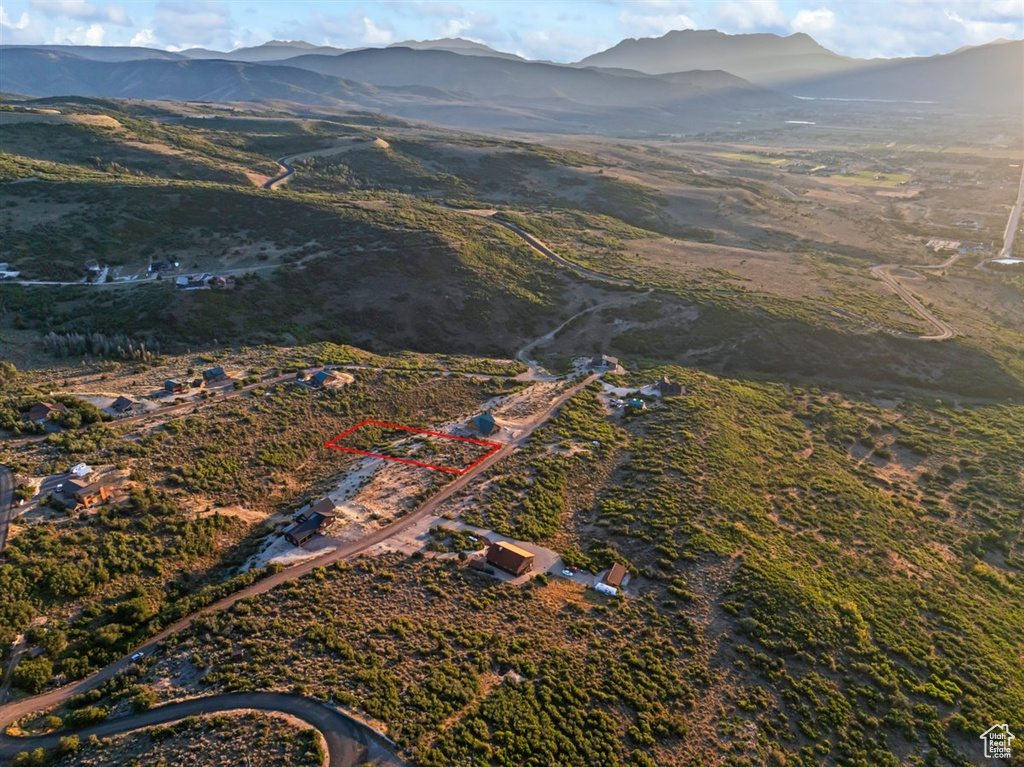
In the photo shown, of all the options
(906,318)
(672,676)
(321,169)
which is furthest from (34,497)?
(321,169)

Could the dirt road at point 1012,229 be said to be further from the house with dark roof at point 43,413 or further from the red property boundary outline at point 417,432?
the house with dark roof at point 43,413

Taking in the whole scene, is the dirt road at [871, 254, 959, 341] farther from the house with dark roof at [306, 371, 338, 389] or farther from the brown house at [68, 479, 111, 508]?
the brown house at [68, 479, 111, 508]

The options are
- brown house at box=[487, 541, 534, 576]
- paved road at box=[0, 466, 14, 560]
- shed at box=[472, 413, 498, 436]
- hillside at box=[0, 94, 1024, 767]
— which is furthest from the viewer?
shed at box=[472, 413, 498, 436]

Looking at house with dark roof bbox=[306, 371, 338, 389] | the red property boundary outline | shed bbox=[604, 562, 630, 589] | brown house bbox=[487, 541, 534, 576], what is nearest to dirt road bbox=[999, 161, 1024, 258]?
the red property boundary outline

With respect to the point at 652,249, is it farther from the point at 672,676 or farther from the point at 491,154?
the point at 672,676

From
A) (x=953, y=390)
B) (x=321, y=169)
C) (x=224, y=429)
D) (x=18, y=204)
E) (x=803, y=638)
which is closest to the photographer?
(x=803, y=638)

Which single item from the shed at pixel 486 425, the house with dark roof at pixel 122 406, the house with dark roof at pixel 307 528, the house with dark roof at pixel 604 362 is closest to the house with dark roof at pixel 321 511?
the house with dark roof at pixel 307 528

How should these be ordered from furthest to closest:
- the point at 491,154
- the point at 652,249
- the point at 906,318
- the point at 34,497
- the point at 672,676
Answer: the point at 491,154 < the point at 652,249 < the point at 906,318 < the point at 34,497 < the point at 672,676
